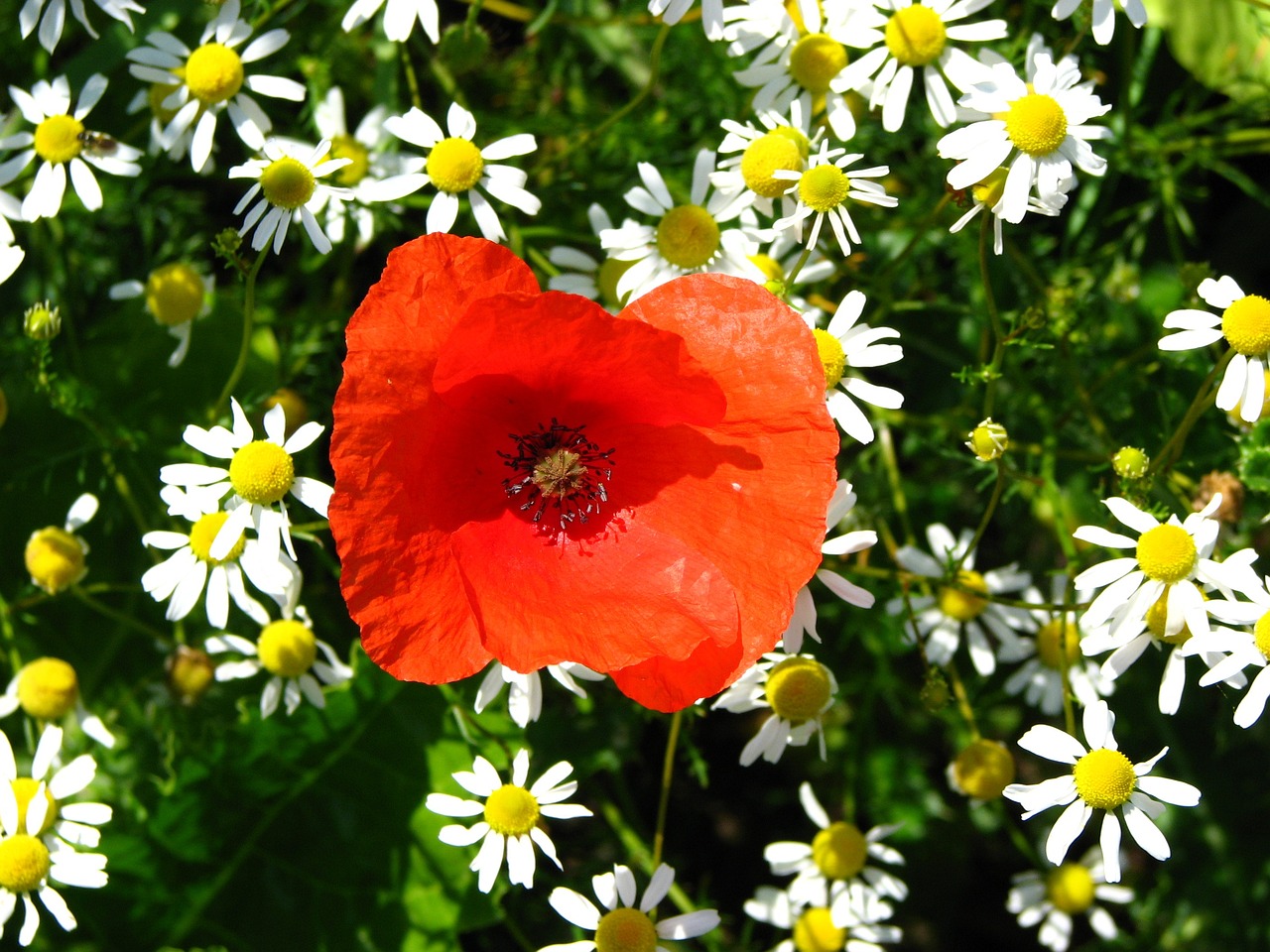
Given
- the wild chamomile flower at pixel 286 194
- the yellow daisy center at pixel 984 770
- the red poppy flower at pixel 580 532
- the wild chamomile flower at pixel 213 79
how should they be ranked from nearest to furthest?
the red poppy flower at pixel 580 532 < the wild chamomile flower at pixel 286 194 < the wild chamomile flower at pixel 213 79 < the yellow daisy center at pixel 984 770

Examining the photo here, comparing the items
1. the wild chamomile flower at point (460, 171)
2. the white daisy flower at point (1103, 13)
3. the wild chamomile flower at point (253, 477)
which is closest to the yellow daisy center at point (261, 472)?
the wild chamomile flower at point (253, 477)

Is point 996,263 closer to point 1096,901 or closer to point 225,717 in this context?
point 1096,901

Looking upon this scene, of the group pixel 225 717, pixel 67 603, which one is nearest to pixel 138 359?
pixel 67 603

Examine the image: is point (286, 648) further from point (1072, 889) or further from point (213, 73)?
point (1072, 889)

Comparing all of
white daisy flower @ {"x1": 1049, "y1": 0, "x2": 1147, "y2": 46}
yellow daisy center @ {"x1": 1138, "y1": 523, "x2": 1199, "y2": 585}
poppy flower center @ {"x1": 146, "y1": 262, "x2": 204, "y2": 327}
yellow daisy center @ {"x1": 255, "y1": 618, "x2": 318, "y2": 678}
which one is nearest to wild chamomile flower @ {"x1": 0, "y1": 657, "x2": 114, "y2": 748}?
yellow daisy center @ {"x1": 255, "y1": 618, "x2": 318, "y2": 678}

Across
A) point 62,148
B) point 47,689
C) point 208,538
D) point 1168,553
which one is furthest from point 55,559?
point 1168,553

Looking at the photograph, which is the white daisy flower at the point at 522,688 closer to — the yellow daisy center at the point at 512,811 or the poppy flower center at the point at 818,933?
the yellow daisy center at the point at 512,811

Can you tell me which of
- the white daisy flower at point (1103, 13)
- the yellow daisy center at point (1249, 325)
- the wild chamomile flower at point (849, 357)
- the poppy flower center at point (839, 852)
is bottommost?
the poppy flower center at point (839, 852)
